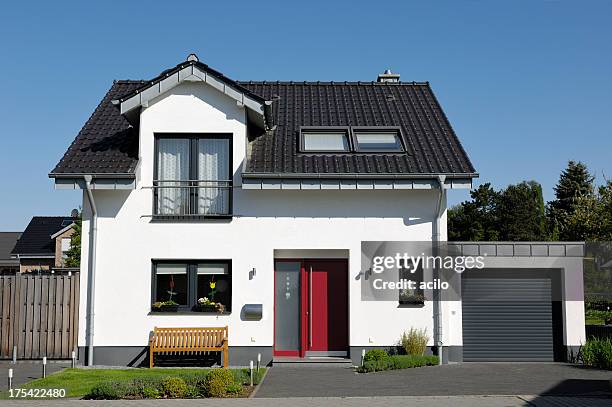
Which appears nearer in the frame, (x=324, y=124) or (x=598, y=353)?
(x=598, y=353)

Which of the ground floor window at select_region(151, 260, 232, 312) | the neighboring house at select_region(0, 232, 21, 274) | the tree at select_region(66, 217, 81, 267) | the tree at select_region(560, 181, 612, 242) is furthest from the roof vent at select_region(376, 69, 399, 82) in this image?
the neighboring house at select_region(0, 232, 21, 274)

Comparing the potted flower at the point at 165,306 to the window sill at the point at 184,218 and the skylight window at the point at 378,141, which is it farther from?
the skylight window at the point at 378,141

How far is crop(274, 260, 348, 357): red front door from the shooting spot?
1742 centimetres

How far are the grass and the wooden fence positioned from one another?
158 cm

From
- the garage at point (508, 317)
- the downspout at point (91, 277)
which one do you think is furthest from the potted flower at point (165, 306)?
the garage at point (508, 317)

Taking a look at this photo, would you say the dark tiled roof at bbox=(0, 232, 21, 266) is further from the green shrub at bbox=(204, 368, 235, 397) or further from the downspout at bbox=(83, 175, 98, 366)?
the green shrub at bbox=(204, 368, 235, 397)

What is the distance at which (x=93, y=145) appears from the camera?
1827 cm

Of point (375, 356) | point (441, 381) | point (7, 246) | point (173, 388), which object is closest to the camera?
point (173, 388)

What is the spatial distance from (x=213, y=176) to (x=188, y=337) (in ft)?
12.6

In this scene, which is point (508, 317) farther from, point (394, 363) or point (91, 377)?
point (91, 377)

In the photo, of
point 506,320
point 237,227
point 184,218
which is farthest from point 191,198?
point 506,320

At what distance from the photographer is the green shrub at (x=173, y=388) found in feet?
39.5

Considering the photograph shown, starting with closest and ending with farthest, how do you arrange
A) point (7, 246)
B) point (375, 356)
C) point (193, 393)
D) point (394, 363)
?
point (193, 393) → point (394, 363) → point (375, 356) → point (7, 246)

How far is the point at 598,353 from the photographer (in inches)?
631
